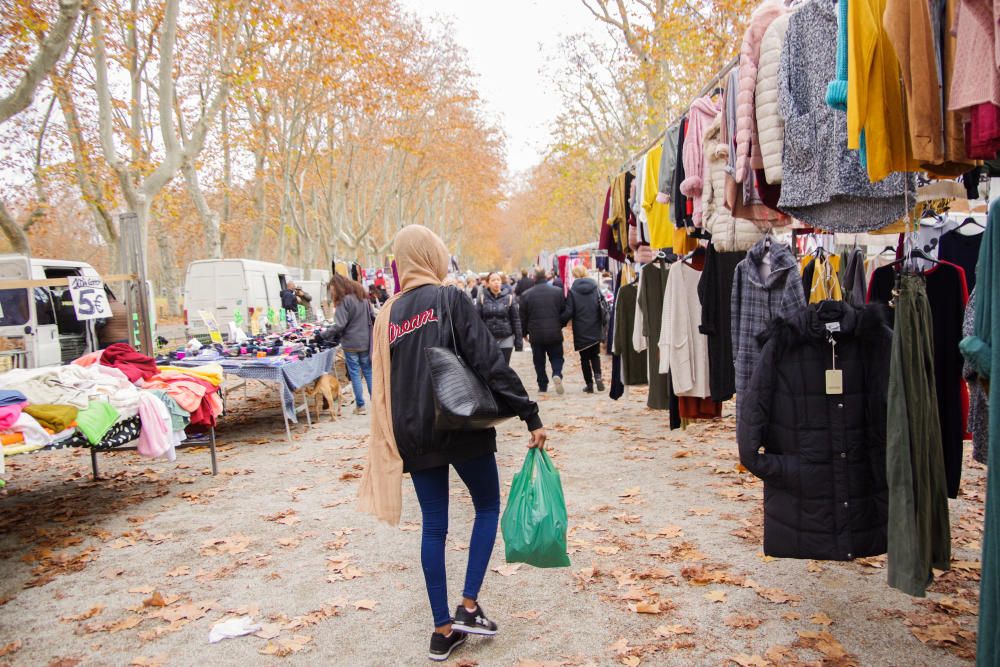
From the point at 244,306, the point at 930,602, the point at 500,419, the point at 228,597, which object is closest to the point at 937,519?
the point at 930,602

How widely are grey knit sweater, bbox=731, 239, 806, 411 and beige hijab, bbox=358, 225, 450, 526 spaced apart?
6.11ft

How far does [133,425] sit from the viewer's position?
5.77 m

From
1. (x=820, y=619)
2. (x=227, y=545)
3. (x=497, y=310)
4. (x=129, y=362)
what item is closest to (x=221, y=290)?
(x=497, y=310)

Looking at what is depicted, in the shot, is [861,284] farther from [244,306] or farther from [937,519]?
[244,306]

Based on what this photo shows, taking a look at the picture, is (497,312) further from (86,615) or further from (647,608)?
(86,615)

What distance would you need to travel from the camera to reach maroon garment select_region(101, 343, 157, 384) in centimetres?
627

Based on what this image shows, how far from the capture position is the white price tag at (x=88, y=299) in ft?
28.2

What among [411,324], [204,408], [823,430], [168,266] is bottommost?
[204,408]

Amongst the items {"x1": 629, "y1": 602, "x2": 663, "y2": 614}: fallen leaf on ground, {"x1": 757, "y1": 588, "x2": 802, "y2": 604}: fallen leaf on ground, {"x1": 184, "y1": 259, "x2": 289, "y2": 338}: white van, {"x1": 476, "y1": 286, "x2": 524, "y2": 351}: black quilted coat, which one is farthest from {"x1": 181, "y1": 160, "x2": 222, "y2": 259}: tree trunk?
{"x1": 757, "y1": 588, "x2": 802, "y2": 604}: fallen leaf on ground

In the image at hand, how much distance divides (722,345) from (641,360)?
244 cm

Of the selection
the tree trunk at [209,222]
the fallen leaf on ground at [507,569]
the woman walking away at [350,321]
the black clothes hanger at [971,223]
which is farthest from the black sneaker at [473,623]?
the tree trunk at [209,222]

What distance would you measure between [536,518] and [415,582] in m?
1.43

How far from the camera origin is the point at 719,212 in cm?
446

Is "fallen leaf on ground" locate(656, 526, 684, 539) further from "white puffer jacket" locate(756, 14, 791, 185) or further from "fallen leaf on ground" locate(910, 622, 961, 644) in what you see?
"white puffer jacket" locate(756, 14, 791, 185)
